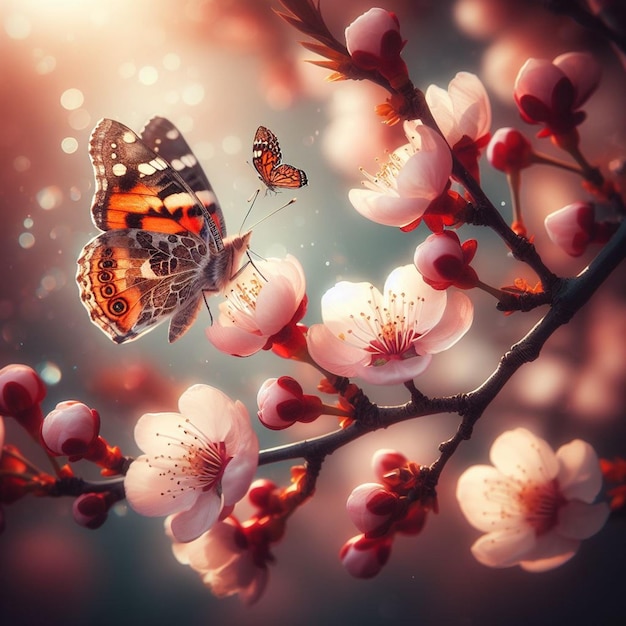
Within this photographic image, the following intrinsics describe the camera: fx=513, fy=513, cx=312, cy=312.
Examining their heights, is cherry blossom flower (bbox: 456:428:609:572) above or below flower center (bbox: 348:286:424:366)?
below

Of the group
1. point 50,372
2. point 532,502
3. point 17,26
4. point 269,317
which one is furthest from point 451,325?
point 17,26

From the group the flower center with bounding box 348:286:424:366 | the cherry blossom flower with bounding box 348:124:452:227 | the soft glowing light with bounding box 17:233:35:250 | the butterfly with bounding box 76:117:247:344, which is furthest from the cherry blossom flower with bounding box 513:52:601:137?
the soft glowing light with bounding box 17:233:35:250

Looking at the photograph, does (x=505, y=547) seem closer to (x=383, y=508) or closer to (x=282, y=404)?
(x=383, y=508)

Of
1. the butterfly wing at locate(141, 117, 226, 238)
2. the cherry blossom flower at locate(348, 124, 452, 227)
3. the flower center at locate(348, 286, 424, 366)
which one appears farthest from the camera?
the butterfly wing at locate(141, 117, 226, 238)

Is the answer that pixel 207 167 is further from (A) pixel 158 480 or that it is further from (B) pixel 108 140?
(A) pixel 158 480

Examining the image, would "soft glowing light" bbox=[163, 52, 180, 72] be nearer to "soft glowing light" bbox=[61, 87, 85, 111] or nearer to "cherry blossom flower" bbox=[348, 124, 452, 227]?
"soft glowing light" bbox=[61, 87, 85, 111]
